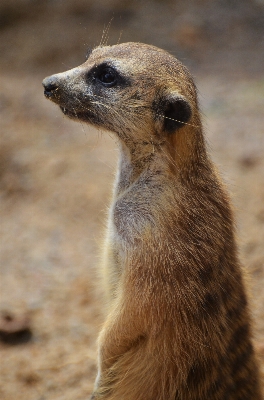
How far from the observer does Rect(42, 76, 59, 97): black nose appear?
2842 millimetres

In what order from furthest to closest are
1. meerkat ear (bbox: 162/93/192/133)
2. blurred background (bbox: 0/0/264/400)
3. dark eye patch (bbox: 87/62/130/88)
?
blurred background (bbox: 0/0/264/400), dark eye patch (bbox: 87/62/130/88), meerkat ear (bbox: 162/93/192/133)

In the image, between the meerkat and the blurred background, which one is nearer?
the meerkat

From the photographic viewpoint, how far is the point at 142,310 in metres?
2.73

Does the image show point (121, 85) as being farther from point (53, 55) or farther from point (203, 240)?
point (53, 55)

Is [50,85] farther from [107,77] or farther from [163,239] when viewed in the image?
[163,239]

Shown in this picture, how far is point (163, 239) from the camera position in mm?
2709

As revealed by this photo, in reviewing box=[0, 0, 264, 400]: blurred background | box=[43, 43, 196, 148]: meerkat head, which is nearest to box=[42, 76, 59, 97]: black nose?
box=[43, 43, 196, 148]: meerkat head

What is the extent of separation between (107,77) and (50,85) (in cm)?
29

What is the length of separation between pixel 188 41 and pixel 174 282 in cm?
678

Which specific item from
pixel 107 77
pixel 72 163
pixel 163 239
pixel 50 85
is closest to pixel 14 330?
pixel 163 239

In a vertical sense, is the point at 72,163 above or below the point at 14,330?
above

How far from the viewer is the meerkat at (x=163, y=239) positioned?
2727 millimetres

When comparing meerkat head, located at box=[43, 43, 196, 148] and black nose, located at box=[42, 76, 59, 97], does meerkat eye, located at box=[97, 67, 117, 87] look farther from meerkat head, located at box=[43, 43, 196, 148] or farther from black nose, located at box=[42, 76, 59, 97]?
black nose, located at box=[42, 76, 59, 97]

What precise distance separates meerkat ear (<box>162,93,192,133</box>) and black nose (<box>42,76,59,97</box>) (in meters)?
0.56
